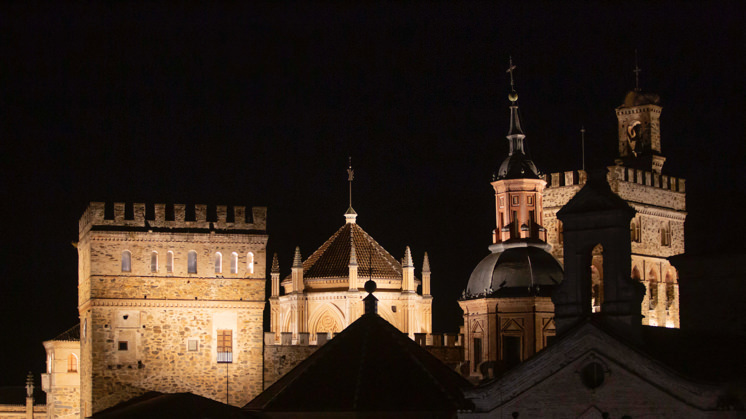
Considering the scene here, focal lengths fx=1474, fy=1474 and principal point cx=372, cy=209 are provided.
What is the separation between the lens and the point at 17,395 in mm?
92438

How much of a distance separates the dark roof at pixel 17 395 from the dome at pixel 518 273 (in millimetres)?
32460

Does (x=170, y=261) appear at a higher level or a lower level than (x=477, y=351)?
higher

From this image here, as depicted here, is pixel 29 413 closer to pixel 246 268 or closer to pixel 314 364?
pixel 246 268

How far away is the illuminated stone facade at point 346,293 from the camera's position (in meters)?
76.9

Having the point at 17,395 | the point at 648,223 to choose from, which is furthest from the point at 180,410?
the point at 17,395

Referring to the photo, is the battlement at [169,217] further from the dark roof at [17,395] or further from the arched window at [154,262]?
the dark roof at [17,395]

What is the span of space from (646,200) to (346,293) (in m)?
16.2

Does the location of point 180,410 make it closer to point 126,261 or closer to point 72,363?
point 126,261

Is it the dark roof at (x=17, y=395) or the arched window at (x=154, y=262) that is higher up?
the arched window at (x=154, y=262)

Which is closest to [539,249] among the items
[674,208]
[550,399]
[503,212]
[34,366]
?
[503,212]

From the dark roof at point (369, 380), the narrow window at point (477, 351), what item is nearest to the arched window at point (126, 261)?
the narrow window at point (477, 351)

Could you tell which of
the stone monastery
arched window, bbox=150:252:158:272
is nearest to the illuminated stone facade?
the stone monastery

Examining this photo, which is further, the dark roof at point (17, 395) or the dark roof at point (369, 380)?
the dark roof at point (17, 395)

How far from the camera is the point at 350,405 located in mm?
41562
